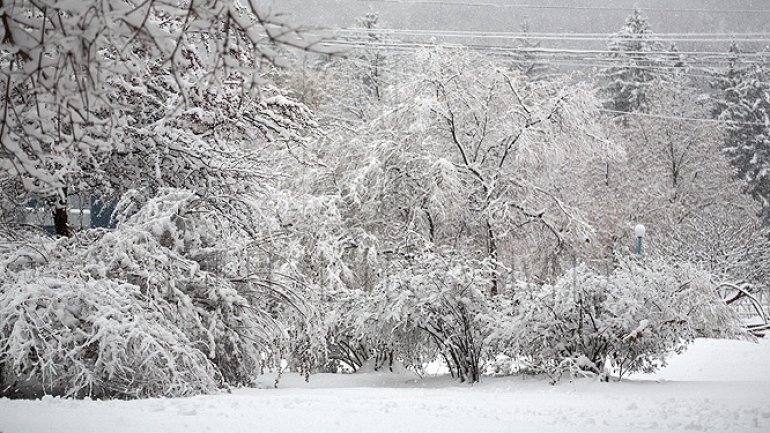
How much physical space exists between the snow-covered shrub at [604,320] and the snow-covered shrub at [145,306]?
10.1 ft

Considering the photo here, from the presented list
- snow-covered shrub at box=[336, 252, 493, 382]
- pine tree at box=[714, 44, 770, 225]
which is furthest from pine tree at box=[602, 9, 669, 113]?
snow-covered shrub at box=[336, 252, 493, 382]

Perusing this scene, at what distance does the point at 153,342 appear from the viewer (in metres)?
7.48

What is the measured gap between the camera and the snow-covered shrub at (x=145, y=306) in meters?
7.46

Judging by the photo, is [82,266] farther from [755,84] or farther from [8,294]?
[755,84]

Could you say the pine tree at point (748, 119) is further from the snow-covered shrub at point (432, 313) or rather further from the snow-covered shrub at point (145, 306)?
the snow-covered shrub at point (145, 306)

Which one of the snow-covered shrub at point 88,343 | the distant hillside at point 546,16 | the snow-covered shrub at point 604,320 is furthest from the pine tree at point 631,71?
the snow-covered shrub at point 88,343

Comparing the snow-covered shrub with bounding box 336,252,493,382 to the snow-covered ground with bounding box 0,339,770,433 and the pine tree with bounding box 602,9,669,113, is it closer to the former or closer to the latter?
the snow-covered ground with bounding box 0,339,770,433

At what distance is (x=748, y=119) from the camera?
43.4m

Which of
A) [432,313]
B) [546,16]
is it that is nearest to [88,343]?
[432,313]

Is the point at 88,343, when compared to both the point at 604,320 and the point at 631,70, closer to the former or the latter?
the point at 604,320

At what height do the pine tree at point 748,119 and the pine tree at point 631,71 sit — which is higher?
the pine tree at point 631,71

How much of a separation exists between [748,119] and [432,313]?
39.0 m

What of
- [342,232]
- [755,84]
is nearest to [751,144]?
[755,84]

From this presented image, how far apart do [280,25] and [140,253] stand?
18.6 ft
